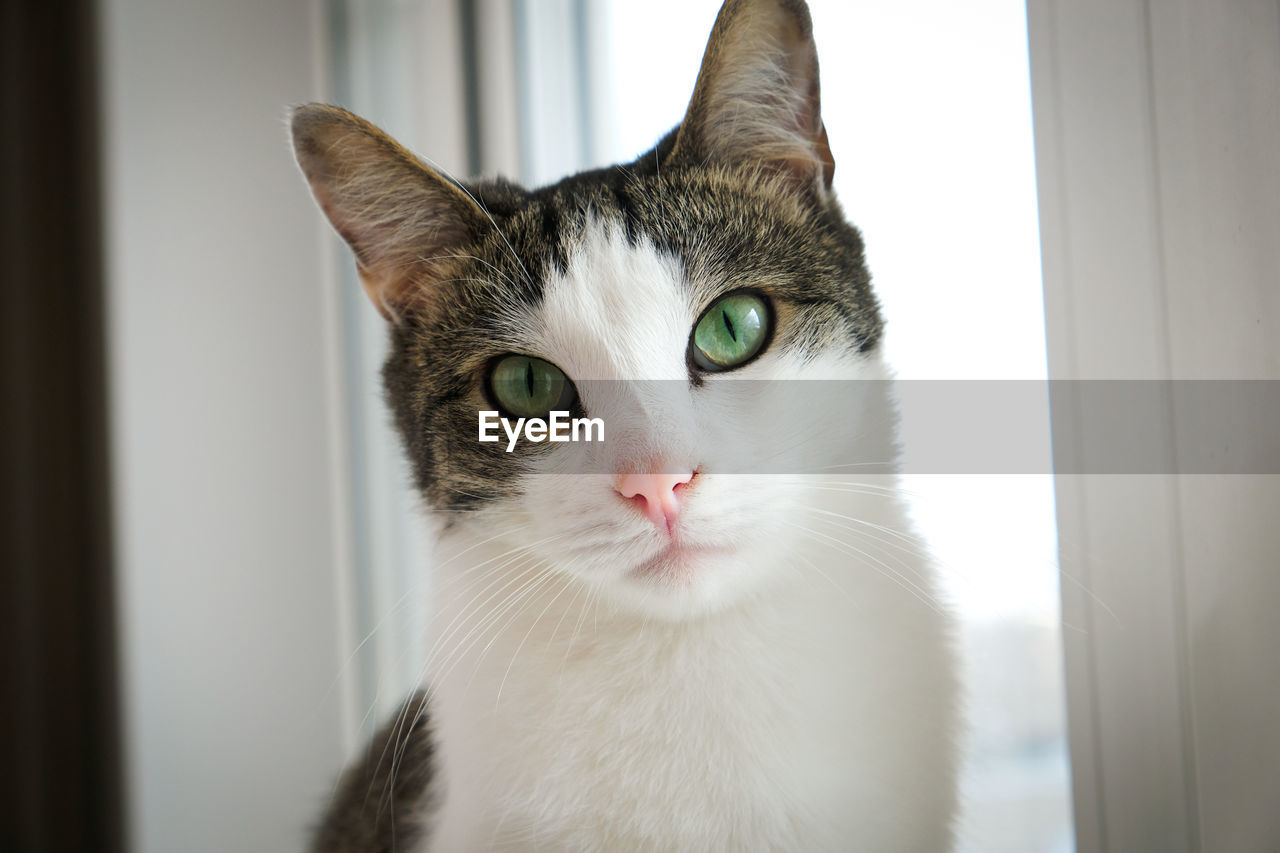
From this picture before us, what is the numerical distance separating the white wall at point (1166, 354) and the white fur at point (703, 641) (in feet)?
0.42

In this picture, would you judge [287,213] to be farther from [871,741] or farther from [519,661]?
[871,741]

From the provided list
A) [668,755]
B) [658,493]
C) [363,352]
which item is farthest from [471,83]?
[668,755]

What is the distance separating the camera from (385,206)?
27.4 inches

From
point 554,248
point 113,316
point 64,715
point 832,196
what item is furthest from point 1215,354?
point 64,715

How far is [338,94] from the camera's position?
1138mm

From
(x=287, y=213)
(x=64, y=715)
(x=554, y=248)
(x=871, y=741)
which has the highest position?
(x=287, y=213)

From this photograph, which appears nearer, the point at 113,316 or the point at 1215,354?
the point at 1215,354

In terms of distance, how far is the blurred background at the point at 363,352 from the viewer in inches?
23.5

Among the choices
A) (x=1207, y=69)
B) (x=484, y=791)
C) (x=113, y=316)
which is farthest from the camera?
(x=113, y=316)

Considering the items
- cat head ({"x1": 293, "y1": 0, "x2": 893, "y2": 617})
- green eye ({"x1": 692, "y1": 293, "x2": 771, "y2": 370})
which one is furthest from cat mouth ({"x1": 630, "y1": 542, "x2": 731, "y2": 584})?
green eye ({"x1": 692, "y1": 293, "x2": 771, "y2": 370})

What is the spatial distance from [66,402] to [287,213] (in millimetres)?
418

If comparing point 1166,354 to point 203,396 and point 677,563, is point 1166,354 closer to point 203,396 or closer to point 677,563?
point 677,563

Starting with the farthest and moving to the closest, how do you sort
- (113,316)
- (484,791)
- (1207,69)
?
1. (113,316)
2. (484,791)
3. (1207,69)

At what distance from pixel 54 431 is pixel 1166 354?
1.35 metres
